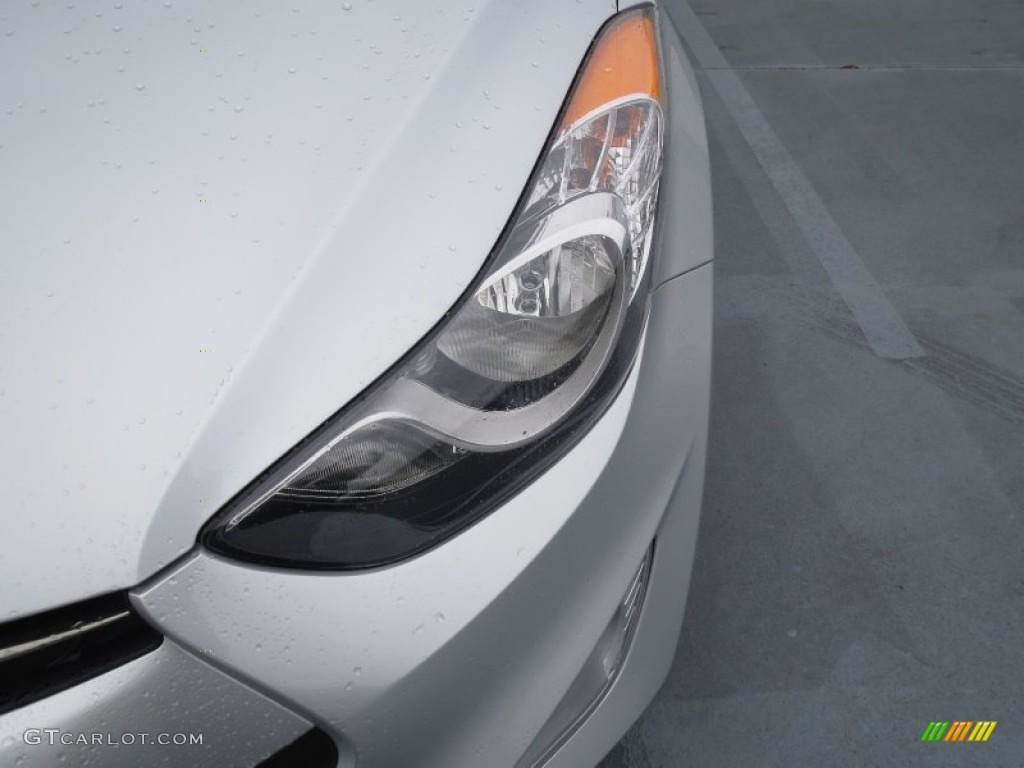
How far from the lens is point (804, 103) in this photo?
3697 millimetres

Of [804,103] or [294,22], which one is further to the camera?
[804,103]

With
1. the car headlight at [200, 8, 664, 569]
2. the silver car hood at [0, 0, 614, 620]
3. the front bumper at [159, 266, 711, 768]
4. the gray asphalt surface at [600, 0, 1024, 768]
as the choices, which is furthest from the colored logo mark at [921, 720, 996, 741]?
the silver car hood at [0, 0, 614, 620]

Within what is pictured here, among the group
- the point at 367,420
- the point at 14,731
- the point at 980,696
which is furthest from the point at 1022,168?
the point at 14,731

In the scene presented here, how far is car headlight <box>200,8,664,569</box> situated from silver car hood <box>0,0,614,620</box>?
3 centimetres

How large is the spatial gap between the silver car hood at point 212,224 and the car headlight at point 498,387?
27 millimetres

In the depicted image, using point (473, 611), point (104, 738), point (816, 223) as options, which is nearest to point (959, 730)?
point (473, 611)

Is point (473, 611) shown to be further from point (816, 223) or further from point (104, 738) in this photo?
point (816, 223)

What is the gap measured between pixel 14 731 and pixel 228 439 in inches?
11.5

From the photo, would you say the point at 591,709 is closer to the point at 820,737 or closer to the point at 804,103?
the point at 820,737

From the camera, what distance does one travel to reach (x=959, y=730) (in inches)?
59.7

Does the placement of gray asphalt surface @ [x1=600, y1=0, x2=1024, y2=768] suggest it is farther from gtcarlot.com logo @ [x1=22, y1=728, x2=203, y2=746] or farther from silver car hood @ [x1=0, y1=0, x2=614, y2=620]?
silver car hood @ [x1=0, y1=0, x2=614, y2=620]

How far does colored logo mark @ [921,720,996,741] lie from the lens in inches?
59.3

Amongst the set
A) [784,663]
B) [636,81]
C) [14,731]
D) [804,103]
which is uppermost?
[636,81]

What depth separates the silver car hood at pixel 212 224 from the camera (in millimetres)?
832
